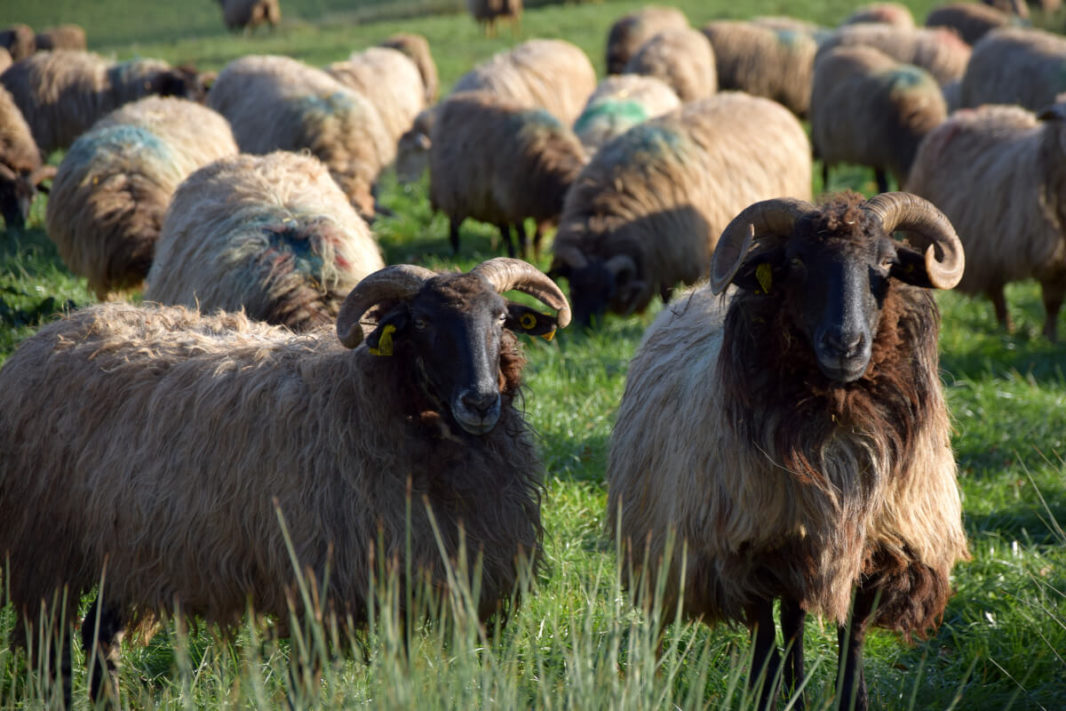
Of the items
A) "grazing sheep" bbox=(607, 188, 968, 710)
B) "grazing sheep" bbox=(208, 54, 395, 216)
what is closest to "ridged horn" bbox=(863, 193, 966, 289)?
"grazing sheep" bbox=(607, 188, 968, 710)

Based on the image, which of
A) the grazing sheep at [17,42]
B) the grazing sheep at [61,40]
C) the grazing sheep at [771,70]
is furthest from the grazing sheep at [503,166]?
the grazing sheep at [61,40]

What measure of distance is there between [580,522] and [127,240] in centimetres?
434

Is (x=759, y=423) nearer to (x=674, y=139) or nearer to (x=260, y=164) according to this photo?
(x=260, y=164)

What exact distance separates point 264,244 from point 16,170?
652 centimetres

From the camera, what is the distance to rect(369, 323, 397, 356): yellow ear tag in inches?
153

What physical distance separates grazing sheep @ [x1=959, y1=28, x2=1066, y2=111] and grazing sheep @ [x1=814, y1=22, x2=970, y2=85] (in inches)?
99.7

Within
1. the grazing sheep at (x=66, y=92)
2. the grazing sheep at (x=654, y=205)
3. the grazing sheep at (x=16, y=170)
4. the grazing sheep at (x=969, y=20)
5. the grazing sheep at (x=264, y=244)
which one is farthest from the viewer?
the grazing sheep at (x=969, y=20)

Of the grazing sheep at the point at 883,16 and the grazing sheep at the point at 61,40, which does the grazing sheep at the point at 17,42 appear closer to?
the grazing sheep at the point at 61,40

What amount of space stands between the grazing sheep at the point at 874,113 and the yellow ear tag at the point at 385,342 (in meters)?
10.7

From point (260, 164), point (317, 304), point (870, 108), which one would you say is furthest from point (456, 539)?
point (870, 108)

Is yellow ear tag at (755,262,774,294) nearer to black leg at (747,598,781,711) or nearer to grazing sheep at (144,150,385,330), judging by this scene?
black leg at (747,598,781,711)

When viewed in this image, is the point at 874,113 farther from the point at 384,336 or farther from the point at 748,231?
the point at 384,336

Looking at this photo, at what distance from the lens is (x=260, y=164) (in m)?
6.95

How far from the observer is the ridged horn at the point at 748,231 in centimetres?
364
